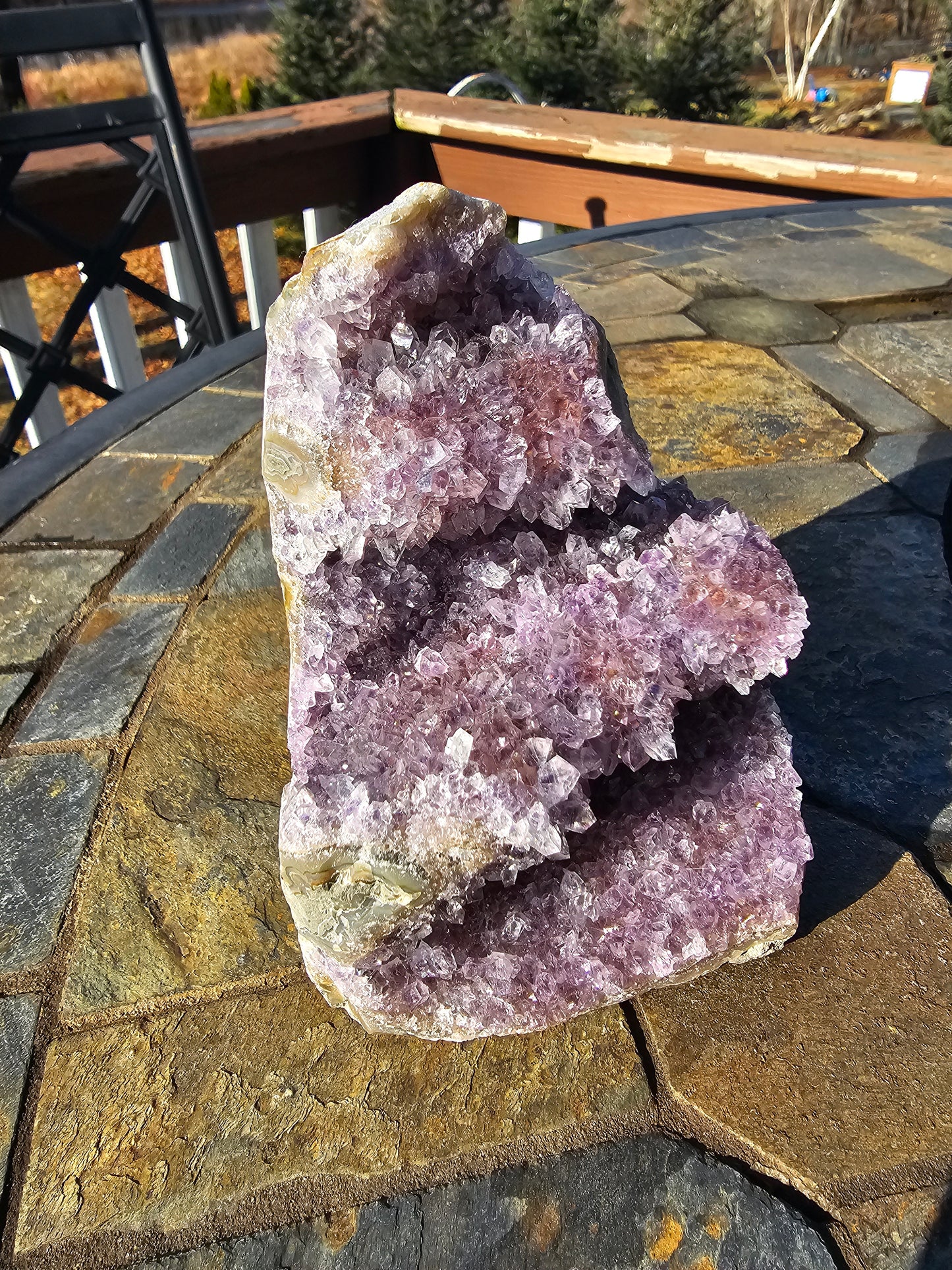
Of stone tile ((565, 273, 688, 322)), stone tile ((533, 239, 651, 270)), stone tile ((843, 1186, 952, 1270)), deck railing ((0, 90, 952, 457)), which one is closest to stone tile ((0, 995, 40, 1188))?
stone tile ((843, 1186, 952, 1270))

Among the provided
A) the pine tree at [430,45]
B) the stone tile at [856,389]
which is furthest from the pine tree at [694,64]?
the stone tile at [856,389]

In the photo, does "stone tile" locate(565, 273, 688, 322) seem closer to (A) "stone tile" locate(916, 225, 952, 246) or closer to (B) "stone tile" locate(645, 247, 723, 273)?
(B) "stone tile" locate(645, 247, 723, 273)

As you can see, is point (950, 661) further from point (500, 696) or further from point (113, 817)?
point (113, 817)

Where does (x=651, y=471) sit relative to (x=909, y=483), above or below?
above

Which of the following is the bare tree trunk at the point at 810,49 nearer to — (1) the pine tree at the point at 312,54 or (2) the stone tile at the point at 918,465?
(1) the pine tree at the point at 312,54

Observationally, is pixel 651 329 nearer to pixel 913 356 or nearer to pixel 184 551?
pixel 913 356

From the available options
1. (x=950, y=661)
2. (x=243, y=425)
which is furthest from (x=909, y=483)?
(x=243, y=425)
